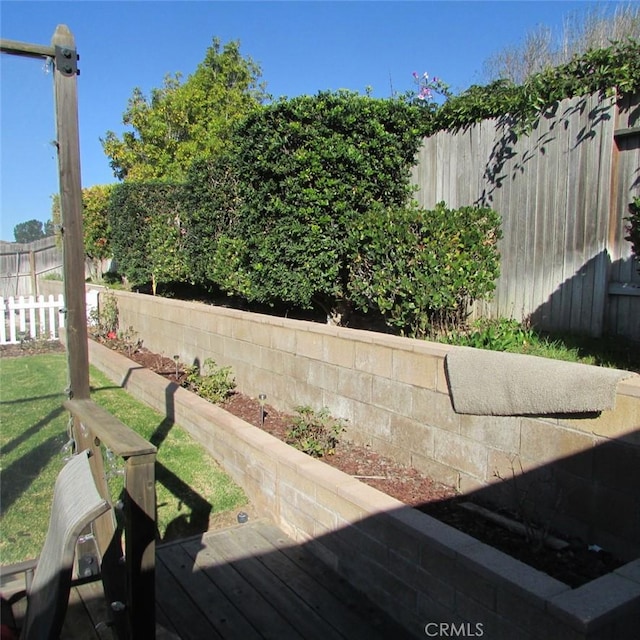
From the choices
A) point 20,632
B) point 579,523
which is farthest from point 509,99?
point 20,632

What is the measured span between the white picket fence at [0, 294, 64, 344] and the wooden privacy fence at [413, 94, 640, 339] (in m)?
6.99

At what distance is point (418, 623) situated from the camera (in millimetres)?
2756

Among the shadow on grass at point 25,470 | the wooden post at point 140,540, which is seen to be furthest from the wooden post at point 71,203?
the wooden post at point 140,540

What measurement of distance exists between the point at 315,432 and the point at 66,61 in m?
3.11

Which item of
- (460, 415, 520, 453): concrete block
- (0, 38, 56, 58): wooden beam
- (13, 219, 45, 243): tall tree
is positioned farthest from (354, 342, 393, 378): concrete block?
(0, 38, 56, 58): wooden beam

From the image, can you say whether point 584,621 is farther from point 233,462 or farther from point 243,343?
point 243,343

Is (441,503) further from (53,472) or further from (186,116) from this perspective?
(186,116)

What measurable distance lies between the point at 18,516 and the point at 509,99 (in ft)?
16.3

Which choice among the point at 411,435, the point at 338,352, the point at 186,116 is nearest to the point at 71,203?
the point at 338,352

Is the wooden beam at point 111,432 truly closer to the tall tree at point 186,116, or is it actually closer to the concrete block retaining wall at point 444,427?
the concrete block retaining wall at point 444,427

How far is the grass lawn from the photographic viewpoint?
3.73 m

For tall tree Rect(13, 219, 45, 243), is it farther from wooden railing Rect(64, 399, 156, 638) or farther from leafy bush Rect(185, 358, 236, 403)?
wooden railing Rect(64, 399, 156, 638)

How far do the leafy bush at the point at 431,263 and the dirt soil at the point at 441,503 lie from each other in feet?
4.35

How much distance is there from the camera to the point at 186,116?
1870 cm
